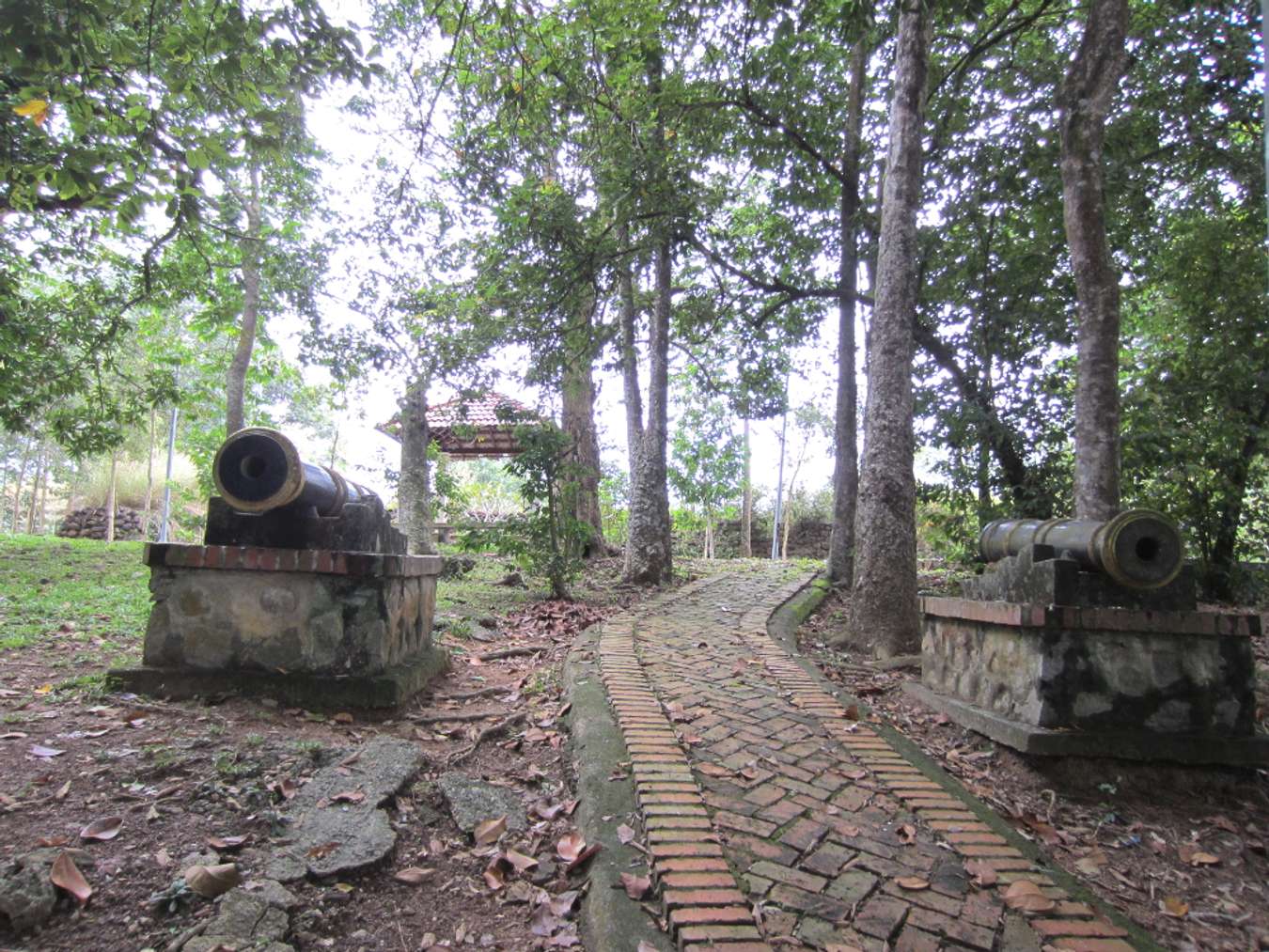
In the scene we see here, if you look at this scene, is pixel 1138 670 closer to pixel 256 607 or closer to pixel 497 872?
pixel 497 872

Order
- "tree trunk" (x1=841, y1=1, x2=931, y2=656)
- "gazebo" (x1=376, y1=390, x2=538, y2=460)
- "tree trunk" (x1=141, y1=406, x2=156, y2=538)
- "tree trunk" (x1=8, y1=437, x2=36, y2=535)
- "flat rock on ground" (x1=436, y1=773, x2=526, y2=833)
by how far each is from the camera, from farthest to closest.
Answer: "tree trunk" (x1=8, y1=437, x2=36, y2=535)
"tree trunk" (x1=141, y1=406, x2=156, y2=538)
"gazebo" (x1=376, y1=390, x2=538, y2=460)
"tree trunk" (x1=841, y1=1, x2=931, y2=656)
"flat rock on ground" (x1=436, y1=773, x2=526, y2=833)

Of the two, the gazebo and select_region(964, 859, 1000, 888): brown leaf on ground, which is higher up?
the gazebo

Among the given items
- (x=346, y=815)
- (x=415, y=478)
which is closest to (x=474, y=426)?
(x=415, y=478)

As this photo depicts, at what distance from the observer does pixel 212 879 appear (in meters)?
2.02

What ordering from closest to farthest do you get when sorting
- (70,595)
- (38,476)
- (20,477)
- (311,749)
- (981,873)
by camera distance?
(981,873) < (311,749) < (70,595) < (38,476) < (20,477)

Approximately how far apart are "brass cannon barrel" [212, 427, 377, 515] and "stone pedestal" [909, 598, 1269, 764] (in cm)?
376

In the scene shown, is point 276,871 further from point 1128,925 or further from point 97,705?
point 1128,925

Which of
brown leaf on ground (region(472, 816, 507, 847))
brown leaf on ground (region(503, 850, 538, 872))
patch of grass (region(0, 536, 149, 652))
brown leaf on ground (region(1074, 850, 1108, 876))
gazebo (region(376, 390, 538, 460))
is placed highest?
gazebo (region(376, 390, 538, 460))

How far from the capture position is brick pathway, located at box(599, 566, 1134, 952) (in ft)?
6.62

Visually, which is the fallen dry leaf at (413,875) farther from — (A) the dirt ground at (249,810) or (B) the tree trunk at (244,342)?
(B) the tree trunk at (244,342)

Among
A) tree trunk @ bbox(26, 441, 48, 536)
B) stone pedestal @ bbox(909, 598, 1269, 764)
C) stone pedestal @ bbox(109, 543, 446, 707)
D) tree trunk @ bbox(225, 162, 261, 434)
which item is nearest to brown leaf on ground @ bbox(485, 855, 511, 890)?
stone pedestal @ bbox(109, 543, 446, 707)

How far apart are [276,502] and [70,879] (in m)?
1.94

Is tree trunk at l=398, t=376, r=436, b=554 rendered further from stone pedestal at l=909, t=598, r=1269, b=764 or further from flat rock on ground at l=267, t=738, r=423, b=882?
stone pedestal at l=909, t=598, r=1269, b=764

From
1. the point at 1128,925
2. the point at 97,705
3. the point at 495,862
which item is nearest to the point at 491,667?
the point at 97,705
